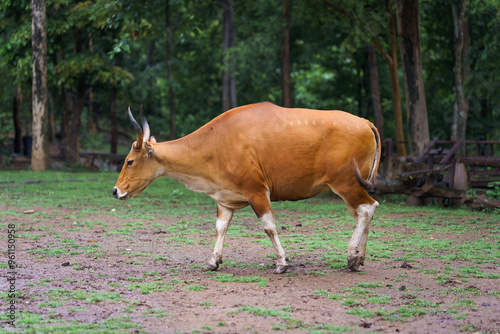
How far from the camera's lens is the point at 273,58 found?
2762 cm

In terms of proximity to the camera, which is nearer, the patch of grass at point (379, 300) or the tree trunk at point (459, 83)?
the patch of grass at point (379, 300)

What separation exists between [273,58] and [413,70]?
43.2 ft

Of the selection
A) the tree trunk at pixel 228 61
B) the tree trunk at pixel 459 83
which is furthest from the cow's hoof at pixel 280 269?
the tree trunk at pixel 228 61

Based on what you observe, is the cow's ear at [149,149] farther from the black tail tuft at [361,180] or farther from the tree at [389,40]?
the tree at [389,40]

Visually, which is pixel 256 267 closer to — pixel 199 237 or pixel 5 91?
pixel 199 237

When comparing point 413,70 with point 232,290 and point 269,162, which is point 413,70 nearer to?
point 269,162

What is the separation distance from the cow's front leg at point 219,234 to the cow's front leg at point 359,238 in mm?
1597

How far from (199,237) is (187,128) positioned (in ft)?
84.0

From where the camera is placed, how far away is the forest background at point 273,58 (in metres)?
15.7

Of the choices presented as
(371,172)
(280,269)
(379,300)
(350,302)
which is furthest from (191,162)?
(379,300)

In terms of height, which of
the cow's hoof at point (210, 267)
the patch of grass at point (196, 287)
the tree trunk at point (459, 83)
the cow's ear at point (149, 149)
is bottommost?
the patch of grass at point (196, 287)

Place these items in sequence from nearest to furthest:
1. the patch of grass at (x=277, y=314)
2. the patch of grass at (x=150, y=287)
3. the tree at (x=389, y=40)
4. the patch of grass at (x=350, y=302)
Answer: the patch of grass at (x=277, y=314)
the patch of grass at (x=350, y=302)
the patch of grass at (x=150, y=287)
the tree at (x=389, y=40)

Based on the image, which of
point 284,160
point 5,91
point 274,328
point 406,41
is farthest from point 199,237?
point 5,91

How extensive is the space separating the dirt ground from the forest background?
239 inches
